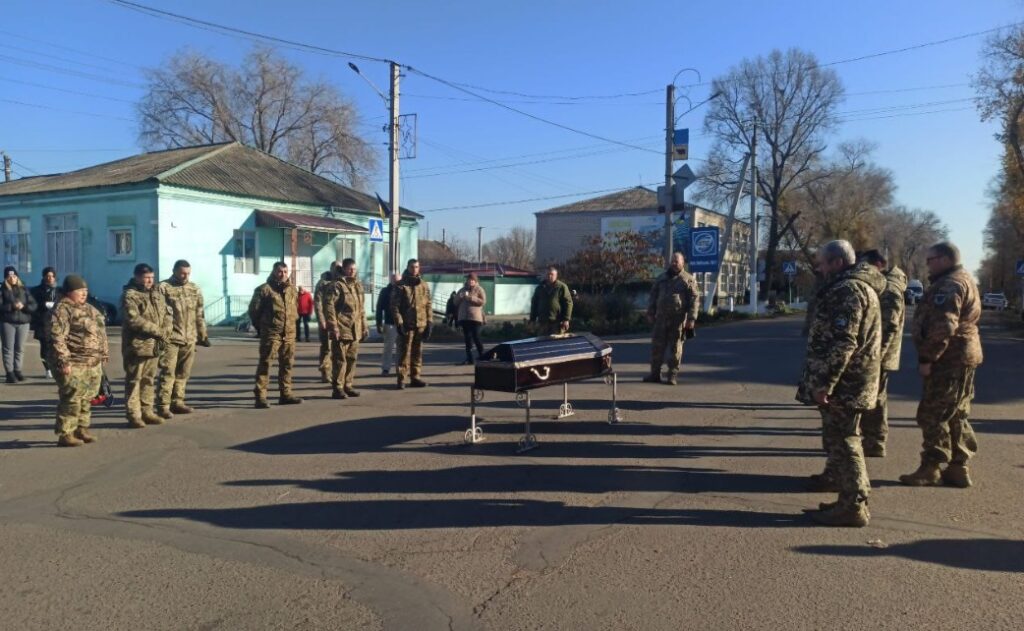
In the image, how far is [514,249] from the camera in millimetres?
92500

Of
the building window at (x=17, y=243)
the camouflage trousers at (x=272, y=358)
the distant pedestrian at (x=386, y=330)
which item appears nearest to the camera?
the camouflage trousers at (x=272, y=358)

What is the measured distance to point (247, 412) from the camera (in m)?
9.64

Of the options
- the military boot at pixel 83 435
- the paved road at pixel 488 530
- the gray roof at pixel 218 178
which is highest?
the gray roof at pixel 218 178

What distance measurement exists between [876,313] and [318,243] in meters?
26.9

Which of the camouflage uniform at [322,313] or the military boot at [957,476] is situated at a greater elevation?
the camouflage uniform at [322,313]

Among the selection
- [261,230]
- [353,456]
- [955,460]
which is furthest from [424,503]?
[261,230]

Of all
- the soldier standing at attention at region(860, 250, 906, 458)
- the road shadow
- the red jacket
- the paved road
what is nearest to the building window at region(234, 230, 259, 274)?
the red jacket

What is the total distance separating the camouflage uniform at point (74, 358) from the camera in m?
7.48

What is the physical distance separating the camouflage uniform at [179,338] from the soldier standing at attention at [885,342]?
7.63 meters

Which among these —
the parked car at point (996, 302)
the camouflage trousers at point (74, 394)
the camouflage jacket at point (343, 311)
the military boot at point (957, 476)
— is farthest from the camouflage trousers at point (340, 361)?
the parked car at point (996, 302)

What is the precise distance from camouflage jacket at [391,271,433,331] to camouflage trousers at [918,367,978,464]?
7.04 m

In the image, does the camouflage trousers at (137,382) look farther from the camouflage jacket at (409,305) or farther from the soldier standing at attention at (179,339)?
the camouflage jacket at (409,305)

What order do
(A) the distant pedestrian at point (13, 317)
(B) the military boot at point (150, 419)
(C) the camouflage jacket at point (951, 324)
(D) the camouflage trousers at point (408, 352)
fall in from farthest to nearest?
1. (A) the distant pedestrian at point (13, 317)
2. (D) the camouflage trousers at point (408, 352)
3. (B) the military boot at point (150, 419)
4. (C) the camouflage jacket at point (951, 324)

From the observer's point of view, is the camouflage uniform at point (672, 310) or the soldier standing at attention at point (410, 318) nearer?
the camouflage uniform at point (672, 310)
